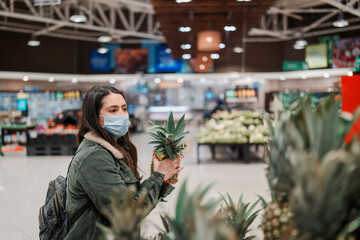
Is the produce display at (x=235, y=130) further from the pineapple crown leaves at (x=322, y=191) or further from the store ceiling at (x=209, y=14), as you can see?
the pineapple crown leaves at (x=322, y=191)

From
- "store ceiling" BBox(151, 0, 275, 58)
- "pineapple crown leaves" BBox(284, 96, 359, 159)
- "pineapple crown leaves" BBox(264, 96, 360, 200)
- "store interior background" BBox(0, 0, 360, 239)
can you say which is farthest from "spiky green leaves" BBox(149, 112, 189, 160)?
"store ceiling" BBox(151, 0, 275, 58)

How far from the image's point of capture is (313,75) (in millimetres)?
19141

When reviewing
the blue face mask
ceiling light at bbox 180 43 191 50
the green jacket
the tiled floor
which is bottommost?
the tiled floor

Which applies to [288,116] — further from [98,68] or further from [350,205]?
[98,68]

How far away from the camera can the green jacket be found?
1.85 meters

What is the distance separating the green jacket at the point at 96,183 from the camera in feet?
6.06

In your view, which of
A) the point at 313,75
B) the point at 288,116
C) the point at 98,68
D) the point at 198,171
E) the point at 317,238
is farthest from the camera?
the point at 98,68

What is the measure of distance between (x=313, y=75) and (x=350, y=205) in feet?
63.7

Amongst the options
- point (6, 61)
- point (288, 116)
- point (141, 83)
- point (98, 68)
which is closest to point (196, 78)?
point (141, 83)

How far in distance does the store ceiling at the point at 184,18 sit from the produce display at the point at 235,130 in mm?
2750

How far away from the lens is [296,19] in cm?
2017

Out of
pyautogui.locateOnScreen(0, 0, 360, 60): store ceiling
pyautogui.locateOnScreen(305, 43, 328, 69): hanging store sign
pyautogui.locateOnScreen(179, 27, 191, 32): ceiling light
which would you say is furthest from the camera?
pyautogui.locateOnScreen(305, 43, 328, 69): hanging store sign

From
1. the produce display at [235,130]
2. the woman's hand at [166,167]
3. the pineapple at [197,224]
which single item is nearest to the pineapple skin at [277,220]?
the pineapple at [197,224]

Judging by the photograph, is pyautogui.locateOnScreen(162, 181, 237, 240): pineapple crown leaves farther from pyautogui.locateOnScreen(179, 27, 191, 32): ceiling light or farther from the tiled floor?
pyautogui.locateOnScreen(179, 27, 191, 32): ceiling light
